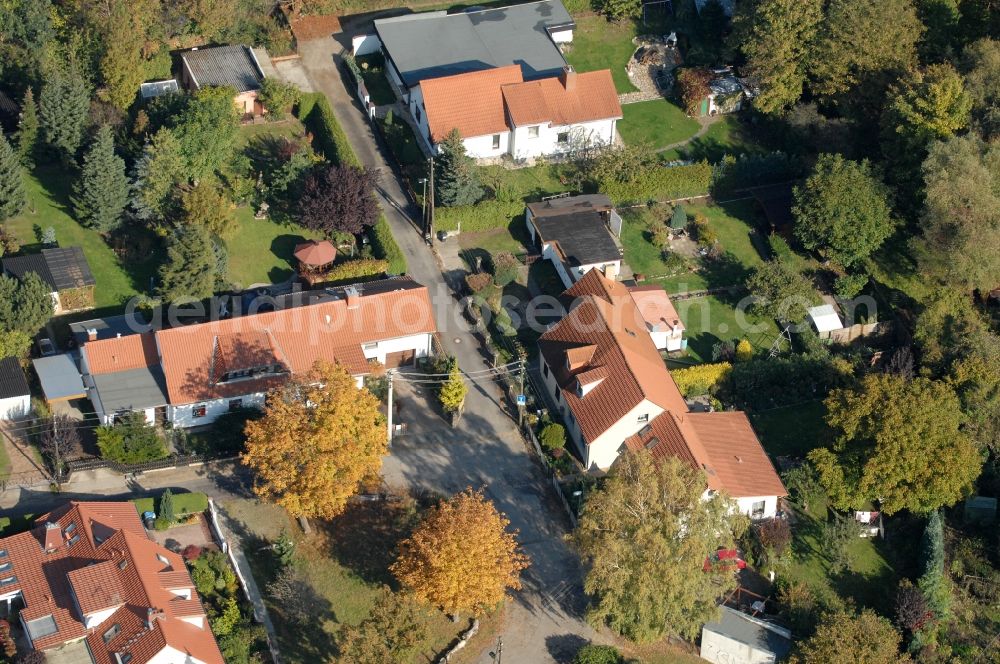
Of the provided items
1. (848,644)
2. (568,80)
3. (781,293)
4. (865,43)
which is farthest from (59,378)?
(865,43)

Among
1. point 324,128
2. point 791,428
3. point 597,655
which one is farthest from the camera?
point 324,128

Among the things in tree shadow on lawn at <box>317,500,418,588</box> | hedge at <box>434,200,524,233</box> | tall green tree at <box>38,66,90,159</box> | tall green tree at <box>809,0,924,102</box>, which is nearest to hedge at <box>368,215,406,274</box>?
hedge at <box>434,200,524,233</box>

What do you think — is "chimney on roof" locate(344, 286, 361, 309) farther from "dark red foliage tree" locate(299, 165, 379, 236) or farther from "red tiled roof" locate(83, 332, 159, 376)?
"red tiled roof" locate(83, 332, 159, 376)

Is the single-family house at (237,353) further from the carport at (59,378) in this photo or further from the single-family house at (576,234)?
the single-family house at (576,234)

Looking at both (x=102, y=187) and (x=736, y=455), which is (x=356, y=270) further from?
(x=736, y=455)

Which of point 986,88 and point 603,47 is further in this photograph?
point 603,47

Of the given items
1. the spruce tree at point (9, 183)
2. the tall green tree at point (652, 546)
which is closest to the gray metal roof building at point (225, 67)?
the spruce tree at point (9, 183)

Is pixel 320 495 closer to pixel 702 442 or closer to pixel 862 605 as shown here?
pixel 702 442
